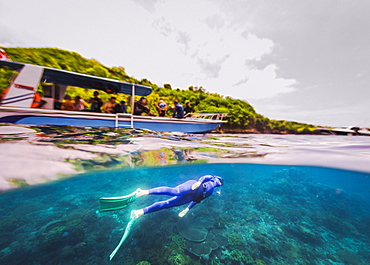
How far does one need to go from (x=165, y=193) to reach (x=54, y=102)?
753 cm

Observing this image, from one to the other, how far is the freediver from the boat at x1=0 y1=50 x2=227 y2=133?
393cm

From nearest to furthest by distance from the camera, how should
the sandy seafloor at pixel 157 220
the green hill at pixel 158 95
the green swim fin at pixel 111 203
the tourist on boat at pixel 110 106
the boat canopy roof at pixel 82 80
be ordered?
the green swim fin at pixel 111 203 → the sandy seafloor at pixel 157 220 → the boat canopy roof at pixel 82 80 → the tourist on boat at pixel 110 106 → the green hill at pixel 158 95

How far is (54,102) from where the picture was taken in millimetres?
6953

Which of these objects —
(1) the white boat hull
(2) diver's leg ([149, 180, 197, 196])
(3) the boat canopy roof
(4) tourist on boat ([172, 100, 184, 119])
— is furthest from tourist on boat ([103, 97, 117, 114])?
(2) diver's leg ([149, 180, 197, 196])

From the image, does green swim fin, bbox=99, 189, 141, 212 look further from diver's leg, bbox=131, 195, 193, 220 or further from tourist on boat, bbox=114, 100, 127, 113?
tourist on boat, bbox=114, 100, 127, 113

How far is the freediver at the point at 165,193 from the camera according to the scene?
335 centimetres

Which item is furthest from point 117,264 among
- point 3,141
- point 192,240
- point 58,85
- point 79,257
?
point 58,85

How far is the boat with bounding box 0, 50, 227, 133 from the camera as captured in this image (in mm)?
5070

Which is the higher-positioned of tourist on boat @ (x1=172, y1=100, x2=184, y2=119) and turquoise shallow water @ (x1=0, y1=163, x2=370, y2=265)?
tourist on boat @ (x1=172, y1=100, x2=184, y2=119)

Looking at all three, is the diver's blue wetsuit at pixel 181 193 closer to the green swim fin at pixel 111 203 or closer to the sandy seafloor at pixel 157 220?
the green swim fin at pixel 111 203

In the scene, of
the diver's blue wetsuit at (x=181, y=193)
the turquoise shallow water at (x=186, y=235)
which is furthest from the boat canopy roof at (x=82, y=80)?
the turquoise shallow water at (x=186, y=235)

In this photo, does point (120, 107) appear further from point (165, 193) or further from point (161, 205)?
point (161, 205)

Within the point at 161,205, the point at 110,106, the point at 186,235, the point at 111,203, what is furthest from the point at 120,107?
the point at 186,235

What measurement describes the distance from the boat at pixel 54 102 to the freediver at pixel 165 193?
3926 mm
